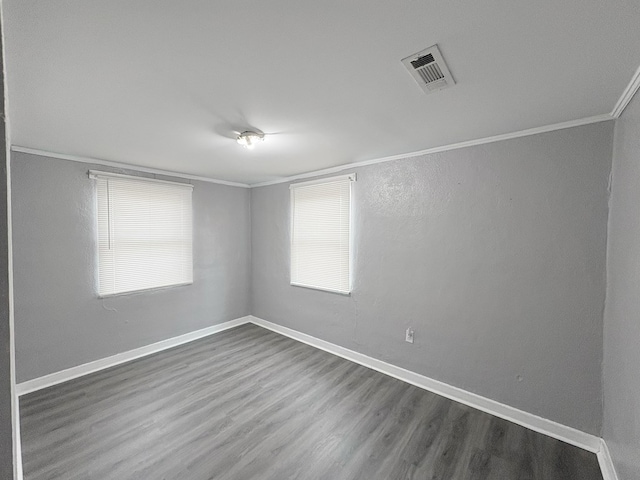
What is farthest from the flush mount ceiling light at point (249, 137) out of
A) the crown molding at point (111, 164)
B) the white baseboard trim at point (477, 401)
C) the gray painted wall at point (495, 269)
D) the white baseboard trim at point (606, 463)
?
the white baseboard trim at point (606, 463)

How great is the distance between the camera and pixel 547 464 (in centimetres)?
174

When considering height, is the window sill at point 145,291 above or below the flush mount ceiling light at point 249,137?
below

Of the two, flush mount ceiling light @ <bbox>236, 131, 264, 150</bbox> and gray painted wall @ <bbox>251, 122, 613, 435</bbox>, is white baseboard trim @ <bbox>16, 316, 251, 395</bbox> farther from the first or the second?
flush mount ceiling light @ <bbox>236, 131, 264, 150</bbox>

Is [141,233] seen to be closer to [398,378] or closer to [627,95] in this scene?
[398,378]

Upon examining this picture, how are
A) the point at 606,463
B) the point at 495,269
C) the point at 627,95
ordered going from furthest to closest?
the point at 495,269 < the point at 606,463 < the point at 627,95

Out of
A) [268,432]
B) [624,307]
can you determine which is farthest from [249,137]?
[624,307]

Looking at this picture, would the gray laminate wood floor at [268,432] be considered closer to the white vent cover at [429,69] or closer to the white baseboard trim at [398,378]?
the white baseboard trim at [398,378]

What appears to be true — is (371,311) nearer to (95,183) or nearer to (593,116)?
(593,116)

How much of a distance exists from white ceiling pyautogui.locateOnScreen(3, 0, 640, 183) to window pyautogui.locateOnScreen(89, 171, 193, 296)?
89 cm

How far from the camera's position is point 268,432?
202cm

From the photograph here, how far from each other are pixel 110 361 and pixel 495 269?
4083 mm

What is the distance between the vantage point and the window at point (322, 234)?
10.6ft

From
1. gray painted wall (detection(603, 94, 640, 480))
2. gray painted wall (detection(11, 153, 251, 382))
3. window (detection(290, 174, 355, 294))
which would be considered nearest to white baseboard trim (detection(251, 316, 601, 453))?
gray painted wall (detection(603, 94, 640, 480))

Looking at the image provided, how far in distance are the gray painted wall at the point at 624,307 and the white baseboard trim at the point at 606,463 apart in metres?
0.06
